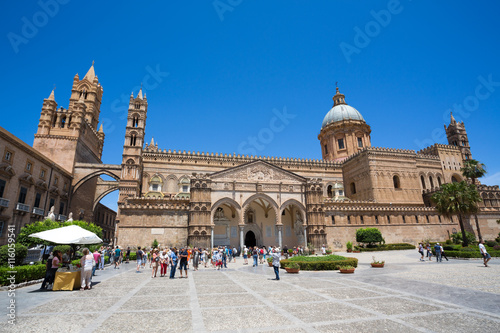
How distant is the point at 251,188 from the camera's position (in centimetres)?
3347

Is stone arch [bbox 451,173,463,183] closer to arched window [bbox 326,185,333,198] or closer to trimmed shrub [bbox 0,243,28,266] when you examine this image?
arched window [bbox 326,185,333,198]

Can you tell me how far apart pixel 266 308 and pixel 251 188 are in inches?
1021

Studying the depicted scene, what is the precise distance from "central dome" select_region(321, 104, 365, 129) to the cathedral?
376 millimetres

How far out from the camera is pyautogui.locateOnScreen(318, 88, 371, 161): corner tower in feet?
173

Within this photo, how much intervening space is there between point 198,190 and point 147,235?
7.76m

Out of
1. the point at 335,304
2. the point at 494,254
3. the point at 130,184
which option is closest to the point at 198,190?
the point at 130,184

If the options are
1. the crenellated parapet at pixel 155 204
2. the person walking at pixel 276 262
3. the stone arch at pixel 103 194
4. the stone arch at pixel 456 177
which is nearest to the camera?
the person walking at pixel 276 262

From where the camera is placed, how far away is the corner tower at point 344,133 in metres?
52.6

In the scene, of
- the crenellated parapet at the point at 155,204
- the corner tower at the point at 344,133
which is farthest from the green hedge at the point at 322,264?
the corner tower at the point at 344,133

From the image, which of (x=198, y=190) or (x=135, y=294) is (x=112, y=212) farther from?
(x=135, y=294)

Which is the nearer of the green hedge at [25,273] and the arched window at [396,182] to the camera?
the green hedge at [25,273]

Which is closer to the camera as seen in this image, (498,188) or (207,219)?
(207,219)

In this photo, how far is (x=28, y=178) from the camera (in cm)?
2828

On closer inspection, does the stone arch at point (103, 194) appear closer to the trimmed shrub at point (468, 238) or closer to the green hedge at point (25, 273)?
the green hedge at point (25, 273)
